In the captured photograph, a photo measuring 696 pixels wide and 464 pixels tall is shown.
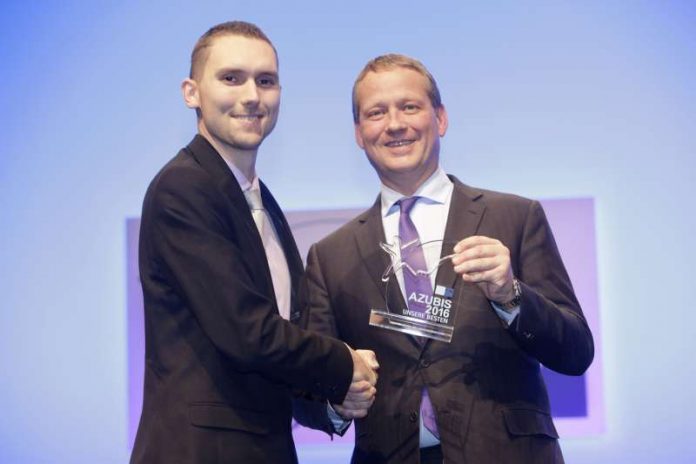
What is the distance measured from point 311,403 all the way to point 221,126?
92 centimetres

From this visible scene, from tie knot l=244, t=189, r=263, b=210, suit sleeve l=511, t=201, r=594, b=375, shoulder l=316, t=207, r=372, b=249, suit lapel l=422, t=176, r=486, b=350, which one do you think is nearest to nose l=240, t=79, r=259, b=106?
tie knot l=244, t=189, r=263, b=210

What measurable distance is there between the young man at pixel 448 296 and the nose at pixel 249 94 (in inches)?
16.5

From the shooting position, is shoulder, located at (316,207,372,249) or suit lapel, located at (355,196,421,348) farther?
shoulder, located at (316,207,372,249)

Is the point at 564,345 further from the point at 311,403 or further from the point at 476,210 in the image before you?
the point at 311,403

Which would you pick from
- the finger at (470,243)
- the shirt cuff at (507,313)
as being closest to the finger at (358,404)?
the shirt cuff at (507,313)

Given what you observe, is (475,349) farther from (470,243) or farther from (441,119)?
(441,119)

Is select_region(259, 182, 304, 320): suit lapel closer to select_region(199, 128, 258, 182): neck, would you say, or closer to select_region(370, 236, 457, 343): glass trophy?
select_region(199, 128, 258, 182): neck

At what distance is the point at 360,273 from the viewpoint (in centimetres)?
273

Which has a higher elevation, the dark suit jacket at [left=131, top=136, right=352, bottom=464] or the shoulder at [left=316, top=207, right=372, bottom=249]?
the shoulder at [left=316, top=207, right=372, bottom=249]

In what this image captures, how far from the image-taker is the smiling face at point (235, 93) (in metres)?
2.60

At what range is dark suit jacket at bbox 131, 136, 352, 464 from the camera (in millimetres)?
2295

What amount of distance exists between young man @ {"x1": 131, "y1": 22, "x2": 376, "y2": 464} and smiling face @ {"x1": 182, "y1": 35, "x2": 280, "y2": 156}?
9 centimetres

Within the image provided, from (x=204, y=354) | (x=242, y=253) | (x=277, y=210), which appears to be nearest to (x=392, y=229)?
(x=277, y=210)

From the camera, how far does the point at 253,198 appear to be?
2691 mm
